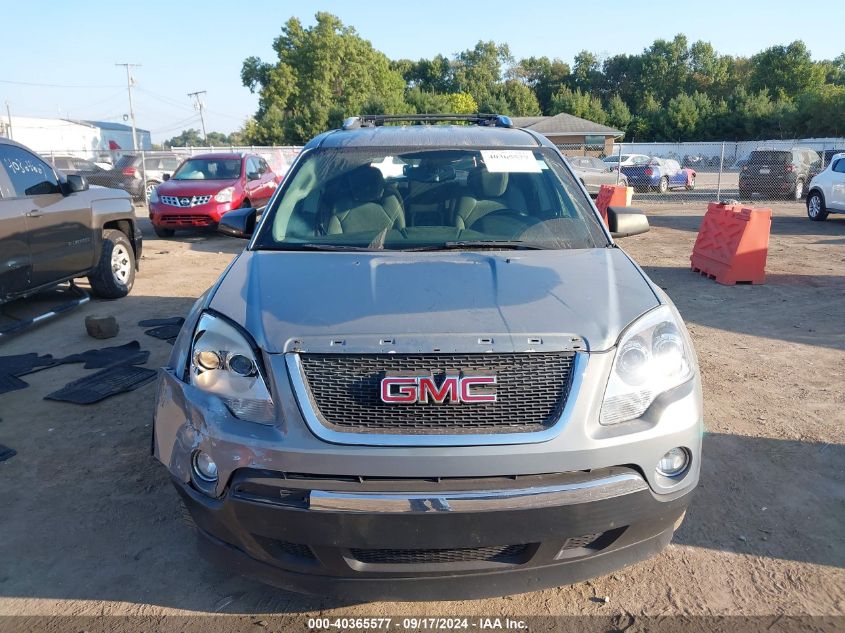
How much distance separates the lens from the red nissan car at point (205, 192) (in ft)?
44.2

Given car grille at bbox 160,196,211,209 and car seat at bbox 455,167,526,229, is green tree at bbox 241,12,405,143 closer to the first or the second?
car grille at bbox 160,196,211,209

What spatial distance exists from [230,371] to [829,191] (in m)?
16.7

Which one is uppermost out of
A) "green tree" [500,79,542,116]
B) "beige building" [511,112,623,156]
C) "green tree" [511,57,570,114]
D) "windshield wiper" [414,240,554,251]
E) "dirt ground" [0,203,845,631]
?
"green tree" [511,57,570,114]

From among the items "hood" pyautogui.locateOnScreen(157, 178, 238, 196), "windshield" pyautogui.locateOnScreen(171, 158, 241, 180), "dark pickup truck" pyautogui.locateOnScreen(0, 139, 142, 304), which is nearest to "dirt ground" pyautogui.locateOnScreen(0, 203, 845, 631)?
"dark pickup truck" pyautogui.locateOnScreen(0, 139, 142, 304)

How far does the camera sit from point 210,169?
48.5ft

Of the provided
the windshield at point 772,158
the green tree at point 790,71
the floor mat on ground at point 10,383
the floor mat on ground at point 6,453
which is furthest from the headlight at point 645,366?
the green tree at point 790,71

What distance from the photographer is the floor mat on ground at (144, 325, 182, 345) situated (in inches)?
254

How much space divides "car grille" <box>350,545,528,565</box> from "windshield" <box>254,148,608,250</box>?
154cm

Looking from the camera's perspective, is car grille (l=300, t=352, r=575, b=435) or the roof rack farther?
the roof rack

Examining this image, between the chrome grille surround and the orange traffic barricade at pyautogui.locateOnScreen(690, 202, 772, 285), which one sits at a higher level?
the chrome grille surround

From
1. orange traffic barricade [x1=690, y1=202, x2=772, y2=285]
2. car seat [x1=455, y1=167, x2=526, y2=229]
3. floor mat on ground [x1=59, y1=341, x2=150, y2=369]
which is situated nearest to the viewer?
car seat [x1=455, y1=167, x2=526, y2=229]

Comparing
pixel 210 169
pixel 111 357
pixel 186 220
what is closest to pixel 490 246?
pixel 111 357

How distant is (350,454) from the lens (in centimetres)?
218

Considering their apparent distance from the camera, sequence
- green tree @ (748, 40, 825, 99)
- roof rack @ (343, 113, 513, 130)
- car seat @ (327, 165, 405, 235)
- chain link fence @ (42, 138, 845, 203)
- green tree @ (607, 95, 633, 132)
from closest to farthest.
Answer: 1. car seat @ (327, 165, 405, 235)
2. roof rack @ (343, 113, 513, 130)
3. chain link fence @ (42, 138, 845, 203)
4. green tree @ (607, 95, 633, 132)
5. green tree @ (748, 40, 825, 99)
